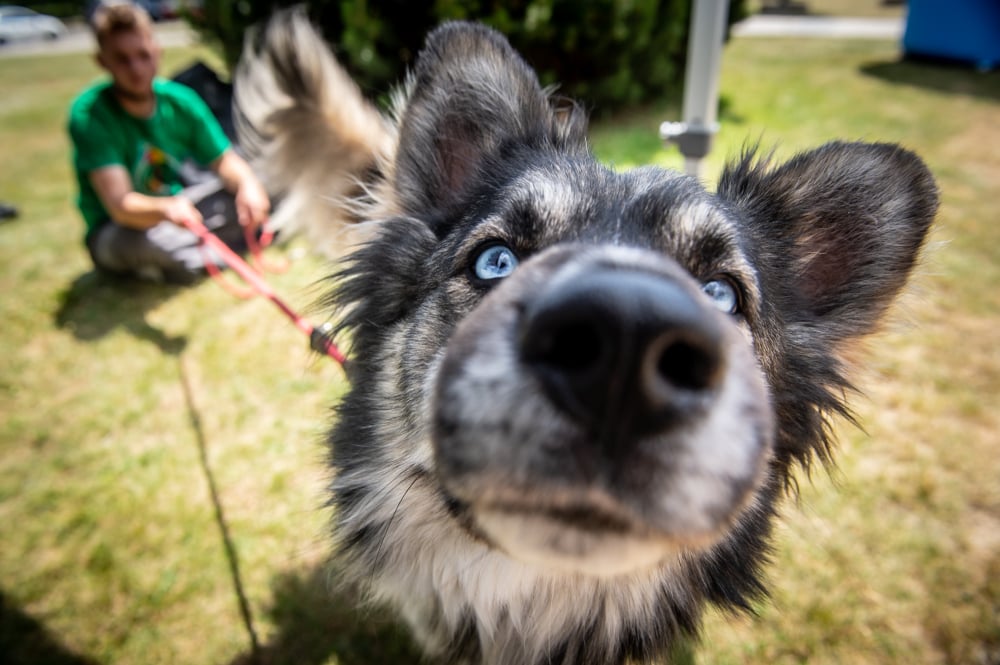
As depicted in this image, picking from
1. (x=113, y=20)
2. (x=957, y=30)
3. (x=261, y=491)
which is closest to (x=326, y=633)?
(x=261, y=491)

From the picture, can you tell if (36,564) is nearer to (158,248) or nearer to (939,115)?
(158,248)

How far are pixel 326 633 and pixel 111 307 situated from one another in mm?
4106

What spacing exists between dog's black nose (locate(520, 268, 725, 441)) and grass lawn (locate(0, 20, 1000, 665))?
170 cm

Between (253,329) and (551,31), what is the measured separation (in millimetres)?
5446

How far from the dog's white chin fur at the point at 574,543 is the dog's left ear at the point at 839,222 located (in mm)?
1363

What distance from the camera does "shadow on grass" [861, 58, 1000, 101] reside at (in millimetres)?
10281

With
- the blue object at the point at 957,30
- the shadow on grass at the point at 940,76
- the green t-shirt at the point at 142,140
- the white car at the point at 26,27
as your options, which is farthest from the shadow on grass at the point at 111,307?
the white car at the point at 26,27

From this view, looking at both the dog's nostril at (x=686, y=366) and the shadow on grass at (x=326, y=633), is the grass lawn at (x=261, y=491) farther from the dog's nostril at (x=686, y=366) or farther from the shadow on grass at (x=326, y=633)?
the dog's nostril at (x=686, y=366)

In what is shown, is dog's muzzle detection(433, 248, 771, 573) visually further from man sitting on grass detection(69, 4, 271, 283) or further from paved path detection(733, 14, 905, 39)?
paved path detection(733, 14, 905, 39)

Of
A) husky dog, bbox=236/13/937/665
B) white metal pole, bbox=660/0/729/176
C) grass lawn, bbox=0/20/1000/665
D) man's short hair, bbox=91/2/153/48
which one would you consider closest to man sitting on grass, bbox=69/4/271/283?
man's short hair, bbox=91/2/153/48

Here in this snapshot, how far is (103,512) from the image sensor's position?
10.6 feet

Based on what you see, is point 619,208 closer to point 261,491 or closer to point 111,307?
point 261,491

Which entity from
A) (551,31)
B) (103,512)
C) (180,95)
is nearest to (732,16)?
(551,31)

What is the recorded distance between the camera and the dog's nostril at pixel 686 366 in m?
1.00
